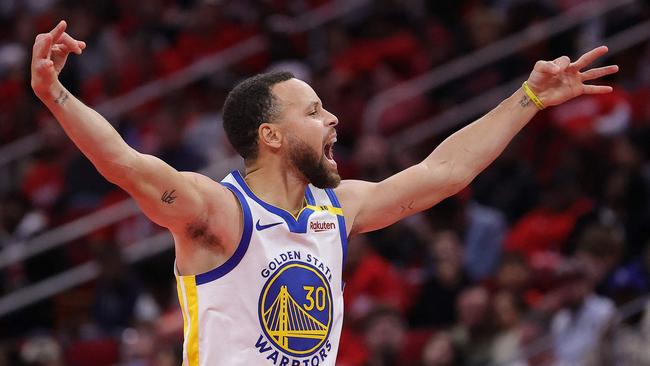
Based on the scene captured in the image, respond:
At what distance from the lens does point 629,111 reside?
11.4 metres

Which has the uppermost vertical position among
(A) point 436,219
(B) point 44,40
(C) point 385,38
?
(C) point 385,38

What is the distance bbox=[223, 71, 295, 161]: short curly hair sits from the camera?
545 centimetres

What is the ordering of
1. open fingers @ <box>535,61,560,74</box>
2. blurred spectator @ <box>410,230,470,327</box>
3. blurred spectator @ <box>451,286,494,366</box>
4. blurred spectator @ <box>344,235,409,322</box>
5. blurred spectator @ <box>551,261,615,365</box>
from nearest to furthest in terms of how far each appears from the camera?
open fingers @ <box>535,61,560,74</box> < blurred spectator @ <box>551,261,615,365</box> < blurred spectator @ <box>451,286,494,366</box> < blurred spectator @ <box>410,230,470,327</box> < blurred spectator @ <box>344,235,409,322</box>

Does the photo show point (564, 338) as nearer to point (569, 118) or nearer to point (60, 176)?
point (569, 118)

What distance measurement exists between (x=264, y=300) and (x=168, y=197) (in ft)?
1.95

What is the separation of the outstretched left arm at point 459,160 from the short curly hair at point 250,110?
0.51 m

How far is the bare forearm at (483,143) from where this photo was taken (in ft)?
19.0

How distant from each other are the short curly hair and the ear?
0.02m

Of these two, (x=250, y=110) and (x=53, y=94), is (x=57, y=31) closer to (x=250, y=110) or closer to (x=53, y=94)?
(x=53, y=94)

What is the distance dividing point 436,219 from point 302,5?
14.0 feet

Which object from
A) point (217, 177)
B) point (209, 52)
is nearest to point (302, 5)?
point (209, 52)

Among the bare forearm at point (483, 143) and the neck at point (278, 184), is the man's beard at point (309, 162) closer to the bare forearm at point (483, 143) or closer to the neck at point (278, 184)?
the neck at point (278, 184)

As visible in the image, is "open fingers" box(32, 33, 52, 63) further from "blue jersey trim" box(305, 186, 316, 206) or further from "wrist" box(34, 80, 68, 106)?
"blue jersey trim" box(305, 186, 316, 206)

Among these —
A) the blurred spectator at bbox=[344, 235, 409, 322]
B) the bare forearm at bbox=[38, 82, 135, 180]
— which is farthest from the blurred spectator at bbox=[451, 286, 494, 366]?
the bare forearm at bbox=[38, 82, 135, 180]
